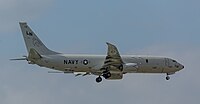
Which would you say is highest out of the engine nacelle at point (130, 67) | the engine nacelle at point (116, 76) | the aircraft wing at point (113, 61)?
the aircraft wing at point (113, 61)

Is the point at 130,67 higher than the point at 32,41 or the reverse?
the reverse

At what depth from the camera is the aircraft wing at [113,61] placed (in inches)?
5555

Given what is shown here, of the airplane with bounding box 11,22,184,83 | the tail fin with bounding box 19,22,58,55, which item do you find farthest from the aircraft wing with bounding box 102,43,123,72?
the tail fin with bounding box 19,22,58,55

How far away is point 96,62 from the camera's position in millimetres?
143625

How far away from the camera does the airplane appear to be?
14025cm

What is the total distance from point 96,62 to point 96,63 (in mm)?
193

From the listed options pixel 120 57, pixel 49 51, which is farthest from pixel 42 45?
pixel 120 57

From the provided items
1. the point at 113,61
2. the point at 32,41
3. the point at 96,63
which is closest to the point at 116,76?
the point at 113,61

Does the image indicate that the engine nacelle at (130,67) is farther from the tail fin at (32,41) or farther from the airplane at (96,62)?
the tail fin at (32,41)

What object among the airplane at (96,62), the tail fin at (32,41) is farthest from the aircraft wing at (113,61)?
the tail fin at (32,41)

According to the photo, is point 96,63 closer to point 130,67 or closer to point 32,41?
point 130,67

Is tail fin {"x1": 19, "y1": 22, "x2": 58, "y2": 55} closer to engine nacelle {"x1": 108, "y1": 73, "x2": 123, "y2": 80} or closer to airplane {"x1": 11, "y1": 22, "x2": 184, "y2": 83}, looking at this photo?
airplane {"x1": 11, "y1": 22, "x2": 184, "y2": 83}

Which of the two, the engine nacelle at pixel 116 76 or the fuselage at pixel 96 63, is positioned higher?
the fuselage at pixel 96 63

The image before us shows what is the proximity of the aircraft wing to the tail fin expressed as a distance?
8.15 meters
